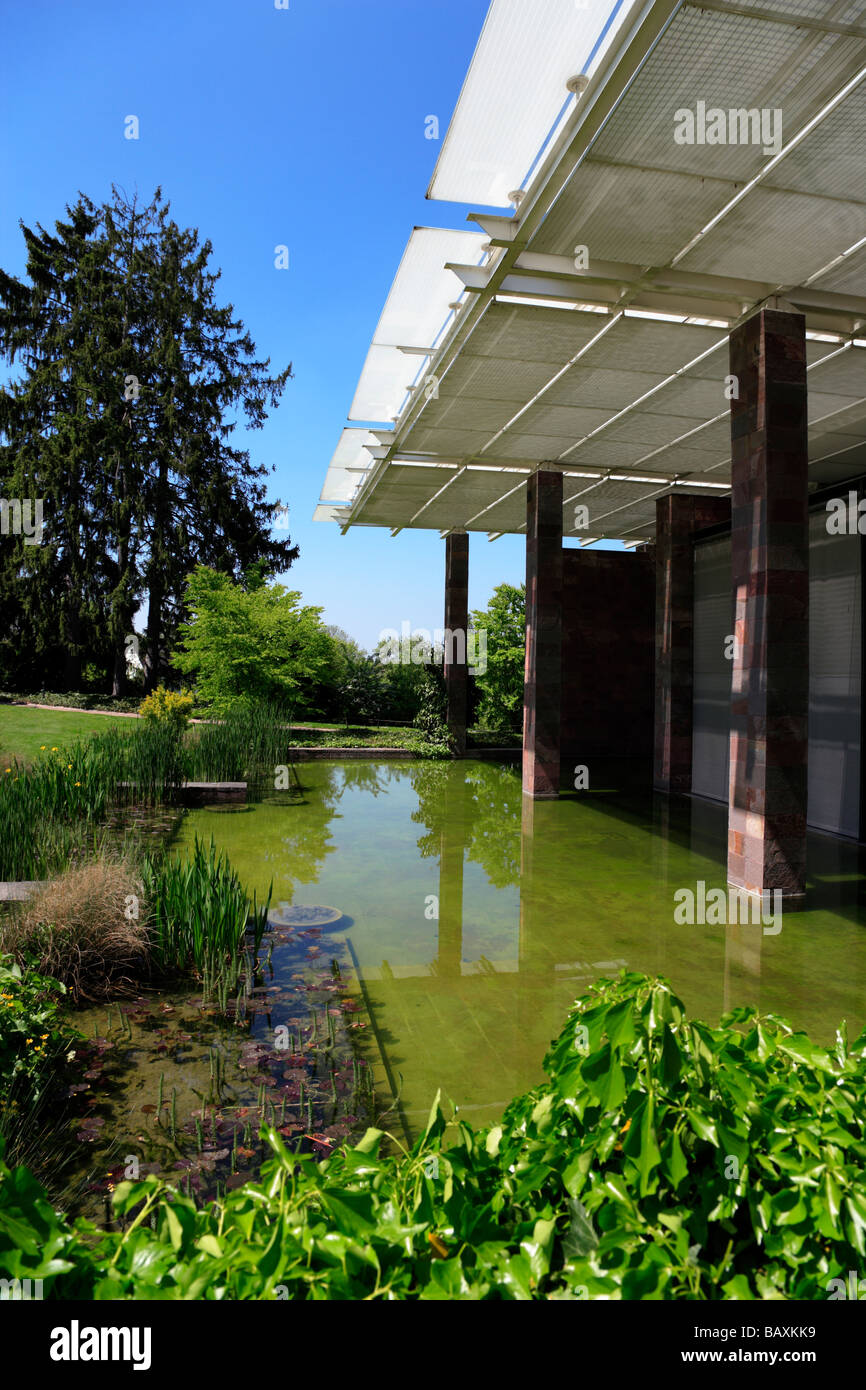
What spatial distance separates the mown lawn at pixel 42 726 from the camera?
13.0 m

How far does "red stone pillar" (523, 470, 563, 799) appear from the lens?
12.5 metres

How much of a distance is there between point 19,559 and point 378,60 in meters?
22.0

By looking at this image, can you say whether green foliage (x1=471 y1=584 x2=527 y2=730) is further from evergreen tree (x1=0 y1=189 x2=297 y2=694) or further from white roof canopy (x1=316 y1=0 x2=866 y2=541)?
evergreen tree (x1=0 y1=189 x2=297 y2=694)

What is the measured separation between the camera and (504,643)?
19625 mm

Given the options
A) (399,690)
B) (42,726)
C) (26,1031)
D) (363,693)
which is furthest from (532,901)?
(399,690)

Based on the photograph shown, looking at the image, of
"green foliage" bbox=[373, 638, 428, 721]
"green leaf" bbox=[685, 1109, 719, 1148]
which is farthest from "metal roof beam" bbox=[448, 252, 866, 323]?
"green foliage" bbox=[373, 638, 428, 721]

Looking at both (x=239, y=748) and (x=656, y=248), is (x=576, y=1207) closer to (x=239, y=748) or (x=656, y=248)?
(x=656, y=248)

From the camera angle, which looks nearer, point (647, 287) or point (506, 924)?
point (506, 924)

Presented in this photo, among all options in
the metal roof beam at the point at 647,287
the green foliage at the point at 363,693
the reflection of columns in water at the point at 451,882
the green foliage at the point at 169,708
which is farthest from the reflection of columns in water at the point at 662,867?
the green foliage at the point at 363,693

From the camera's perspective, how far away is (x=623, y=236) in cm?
613

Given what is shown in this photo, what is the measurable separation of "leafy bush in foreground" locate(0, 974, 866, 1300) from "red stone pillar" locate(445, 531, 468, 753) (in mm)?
17065

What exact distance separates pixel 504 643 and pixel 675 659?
267 inches

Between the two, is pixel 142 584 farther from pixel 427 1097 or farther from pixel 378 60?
pixel 427 1097

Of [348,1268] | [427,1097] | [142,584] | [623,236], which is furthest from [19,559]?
[348,1268]
